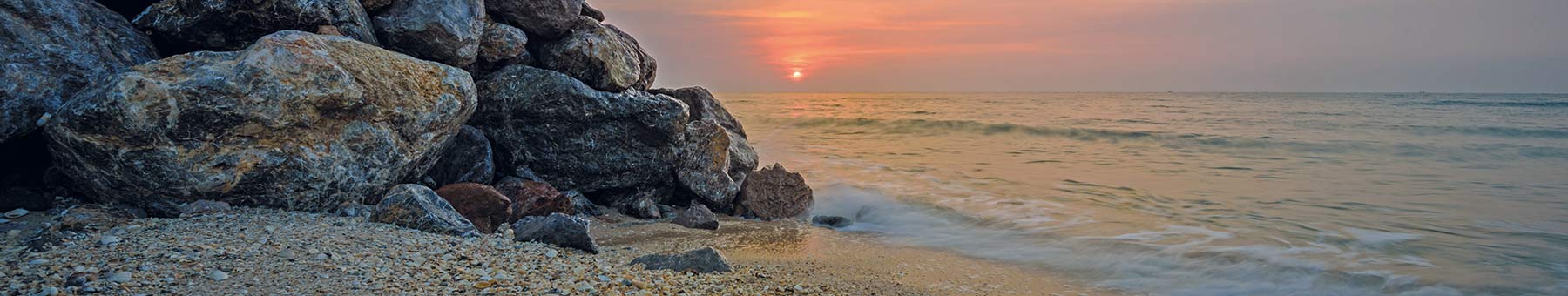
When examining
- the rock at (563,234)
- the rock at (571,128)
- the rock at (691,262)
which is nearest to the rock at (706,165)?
the rock at (571,128)

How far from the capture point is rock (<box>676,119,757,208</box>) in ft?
26.3

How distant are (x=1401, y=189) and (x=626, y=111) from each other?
1082 cm

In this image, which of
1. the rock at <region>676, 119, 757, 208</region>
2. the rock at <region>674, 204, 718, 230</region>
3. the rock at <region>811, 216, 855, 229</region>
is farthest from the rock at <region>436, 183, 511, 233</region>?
the rock at <region>811, 216, 855, 229</region>

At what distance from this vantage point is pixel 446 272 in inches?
154

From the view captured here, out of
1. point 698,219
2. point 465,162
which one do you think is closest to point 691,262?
point 698,219

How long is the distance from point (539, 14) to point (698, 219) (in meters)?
2.39

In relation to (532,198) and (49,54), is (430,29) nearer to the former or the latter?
(532,198)

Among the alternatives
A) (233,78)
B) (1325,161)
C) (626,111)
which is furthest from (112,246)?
(1325,161)

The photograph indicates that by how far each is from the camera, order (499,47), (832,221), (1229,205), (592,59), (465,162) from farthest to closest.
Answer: (1229,205) → (832,221) → (592,59) → (499,47) → (465,162)

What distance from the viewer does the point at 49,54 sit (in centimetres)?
512

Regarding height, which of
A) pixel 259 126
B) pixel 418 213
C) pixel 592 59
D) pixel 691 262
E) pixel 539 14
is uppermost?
pixel 539 14

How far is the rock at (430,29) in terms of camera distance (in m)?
6.48

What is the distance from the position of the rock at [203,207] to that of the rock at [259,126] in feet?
0.17

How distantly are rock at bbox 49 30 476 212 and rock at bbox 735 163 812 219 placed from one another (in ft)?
10.4
